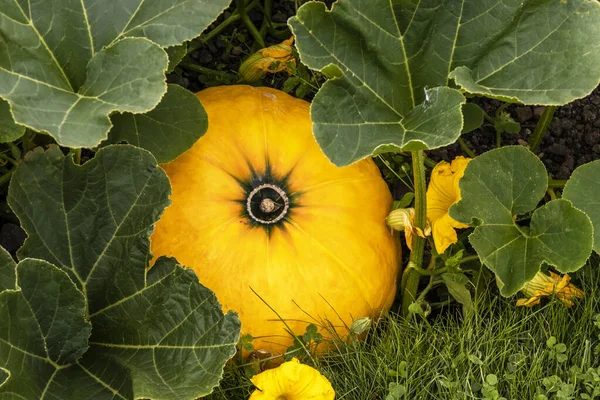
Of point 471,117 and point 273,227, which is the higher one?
point 471,117

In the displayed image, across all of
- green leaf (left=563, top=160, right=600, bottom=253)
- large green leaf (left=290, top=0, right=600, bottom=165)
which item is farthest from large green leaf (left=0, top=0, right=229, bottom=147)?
green leaf (left=563, top=160, right=600, bottom=253)

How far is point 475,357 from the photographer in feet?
6.12

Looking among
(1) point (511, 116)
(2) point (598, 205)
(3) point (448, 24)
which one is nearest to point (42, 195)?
(3) point (448, 24)

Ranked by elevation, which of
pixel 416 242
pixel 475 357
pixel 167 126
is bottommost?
pixel 475 357

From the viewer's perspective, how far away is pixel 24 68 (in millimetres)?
1575

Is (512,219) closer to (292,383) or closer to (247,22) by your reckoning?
(292,383)

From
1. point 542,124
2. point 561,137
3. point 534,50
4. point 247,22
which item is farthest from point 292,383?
point 561,137

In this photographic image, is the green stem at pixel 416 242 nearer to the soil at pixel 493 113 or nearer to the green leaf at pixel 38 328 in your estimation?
the soil at pixel 493 113

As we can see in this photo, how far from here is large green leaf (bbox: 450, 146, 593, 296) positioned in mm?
1791

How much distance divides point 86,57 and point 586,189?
1110 mm

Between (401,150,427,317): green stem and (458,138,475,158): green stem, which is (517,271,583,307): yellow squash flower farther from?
(458,138,475,158): green stem

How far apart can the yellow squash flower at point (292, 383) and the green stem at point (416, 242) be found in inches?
16.9

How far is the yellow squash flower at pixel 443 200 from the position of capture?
1949mm

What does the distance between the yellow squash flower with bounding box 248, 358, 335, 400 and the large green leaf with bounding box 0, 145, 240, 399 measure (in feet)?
0.36
